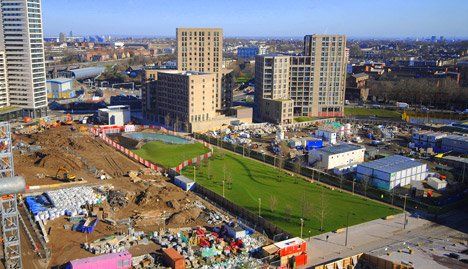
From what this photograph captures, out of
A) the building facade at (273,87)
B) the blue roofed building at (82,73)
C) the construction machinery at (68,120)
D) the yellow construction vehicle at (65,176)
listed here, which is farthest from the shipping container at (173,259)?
the blue roofed building at (82,73)

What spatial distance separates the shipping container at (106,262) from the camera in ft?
53.8

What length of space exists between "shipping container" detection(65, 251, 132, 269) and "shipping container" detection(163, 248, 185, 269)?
1.37 m

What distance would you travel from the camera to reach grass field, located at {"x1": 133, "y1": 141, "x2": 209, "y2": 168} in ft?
107

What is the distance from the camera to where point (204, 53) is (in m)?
49.0

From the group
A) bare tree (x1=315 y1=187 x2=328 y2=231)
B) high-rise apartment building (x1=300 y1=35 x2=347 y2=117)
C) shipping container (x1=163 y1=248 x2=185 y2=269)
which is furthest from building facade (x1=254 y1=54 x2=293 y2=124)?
shipping container (x1=163 y1=248 x2=185 y2=269)

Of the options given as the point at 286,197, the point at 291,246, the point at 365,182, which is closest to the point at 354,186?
→ the point at 365,182

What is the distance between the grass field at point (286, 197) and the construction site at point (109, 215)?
220cm

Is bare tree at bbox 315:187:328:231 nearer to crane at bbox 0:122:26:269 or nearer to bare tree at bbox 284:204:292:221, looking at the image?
bare tree at bbox 284:204:292:221

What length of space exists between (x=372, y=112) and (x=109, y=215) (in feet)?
123

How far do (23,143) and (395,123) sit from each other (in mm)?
33970

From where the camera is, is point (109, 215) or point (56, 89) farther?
point (56, 89)

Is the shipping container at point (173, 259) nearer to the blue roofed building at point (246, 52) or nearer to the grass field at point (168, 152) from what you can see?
the grass field at point (168, 152)

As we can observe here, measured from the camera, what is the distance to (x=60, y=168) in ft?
93.9

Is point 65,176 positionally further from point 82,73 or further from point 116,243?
point 82,73
